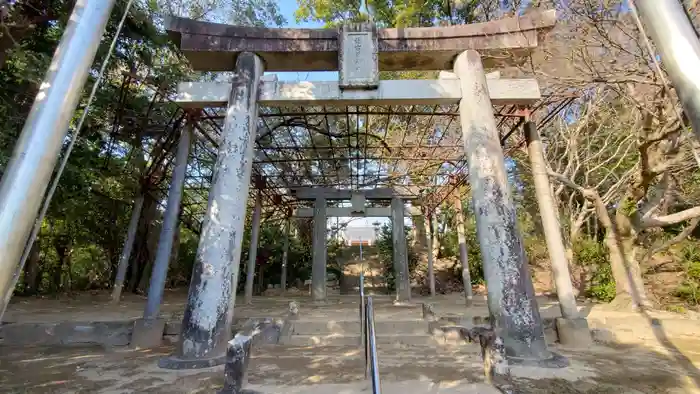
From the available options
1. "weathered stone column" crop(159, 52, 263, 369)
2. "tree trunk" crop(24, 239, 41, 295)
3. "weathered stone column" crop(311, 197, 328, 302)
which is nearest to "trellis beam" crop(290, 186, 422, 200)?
"weathered stone column" crop(311, 197, 328, 302)

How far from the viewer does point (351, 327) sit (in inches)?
261

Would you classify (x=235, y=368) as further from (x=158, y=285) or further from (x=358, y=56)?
(x=358, y=56)

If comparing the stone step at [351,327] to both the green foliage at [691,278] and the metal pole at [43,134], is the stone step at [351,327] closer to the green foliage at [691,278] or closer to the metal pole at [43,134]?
the metal pole at [43,134]

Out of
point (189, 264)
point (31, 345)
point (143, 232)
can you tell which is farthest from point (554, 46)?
point (189, 264)

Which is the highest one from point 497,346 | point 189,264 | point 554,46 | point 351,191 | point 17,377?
point 554,46

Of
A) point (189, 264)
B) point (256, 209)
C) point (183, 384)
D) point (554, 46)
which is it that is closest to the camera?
point (183, 384)

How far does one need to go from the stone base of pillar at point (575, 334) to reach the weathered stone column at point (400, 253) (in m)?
5.86

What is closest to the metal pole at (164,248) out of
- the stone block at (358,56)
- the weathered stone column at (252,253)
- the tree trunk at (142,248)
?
the stone block at (358,56)

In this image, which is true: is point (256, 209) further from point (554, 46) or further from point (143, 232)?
point (554, 46)

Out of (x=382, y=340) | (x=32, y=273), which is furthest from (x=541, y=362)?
(x=32, y=273)

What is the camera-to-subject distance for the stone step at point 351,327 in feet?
21.5

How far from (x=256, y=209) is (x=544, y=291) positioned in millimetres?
11772

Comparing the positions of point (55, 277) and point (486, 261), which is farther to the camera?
point (55, 277)

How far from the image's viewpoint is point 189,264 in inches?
671
